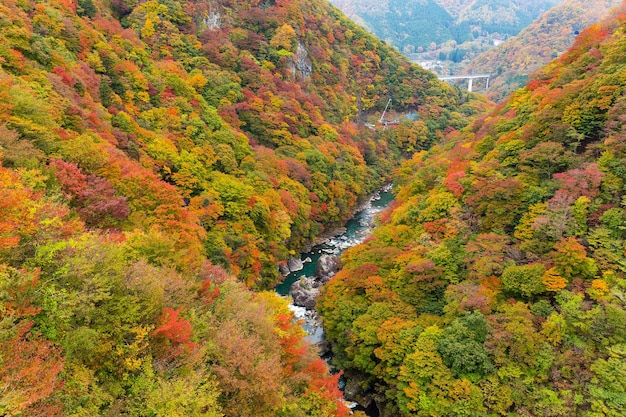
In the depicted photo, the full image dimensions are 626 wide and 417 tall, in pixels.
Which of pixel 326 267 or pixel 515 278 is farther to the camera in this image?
pixel 326 267

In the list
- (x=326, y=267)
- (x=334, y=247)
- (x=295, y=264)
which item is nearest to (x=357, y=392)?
(x=326, y=267)

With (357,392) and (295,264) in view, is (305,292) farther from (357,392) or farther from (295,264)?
(357,392)

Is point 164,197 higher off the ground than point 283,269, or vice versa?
point 164,197

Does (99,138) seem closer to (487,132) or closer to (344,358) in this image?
(344,358)

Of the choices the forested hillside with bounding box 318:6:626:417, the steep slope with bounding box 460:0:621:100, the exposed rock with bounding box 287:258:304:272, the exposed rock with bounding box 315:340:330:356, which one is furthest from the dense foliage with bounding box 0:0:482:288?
the steep slope with bounding box 460:0:621:100

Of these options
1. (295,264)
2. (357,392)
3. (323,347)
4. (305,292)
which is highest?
(305,292)

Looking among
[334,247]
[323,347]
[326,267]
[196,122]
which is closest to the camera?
[323,347]

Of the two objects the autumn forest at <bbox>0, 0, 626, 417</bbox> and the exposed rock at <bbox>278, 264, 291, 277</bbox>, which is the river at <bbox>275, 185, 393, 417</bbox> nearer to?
the exposed rock at <bbox>278, 264, 291, 277</bbox>

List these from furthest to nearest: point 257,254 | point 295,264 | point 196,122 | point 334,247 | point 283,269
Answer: point 334,247 < point 295,264 < point 196,122 < point 283,269 < point 257,254
